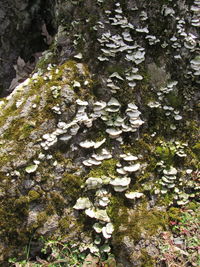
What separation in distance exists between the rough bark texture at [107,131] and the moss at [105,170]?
0.5 inches

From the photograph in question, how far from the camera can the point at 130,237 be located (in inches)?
115

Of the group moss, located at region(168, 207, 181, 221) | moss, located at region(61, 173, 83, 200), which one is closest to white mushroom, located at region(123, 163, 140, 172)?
Result: moss, located at region(61, 173, 83, 200)

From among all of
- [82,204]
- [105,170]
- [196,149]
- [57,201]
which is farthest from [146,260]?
[196,149]

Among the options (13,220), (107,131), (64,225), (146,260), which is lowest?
(146,260)

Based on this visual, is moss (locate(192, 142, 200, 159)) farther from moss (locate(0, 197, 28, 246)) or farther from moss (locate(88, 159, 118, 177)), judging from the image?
moss (locate(0, 197, 28, 246))

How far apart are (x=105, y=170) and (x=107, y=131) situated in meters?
0.47

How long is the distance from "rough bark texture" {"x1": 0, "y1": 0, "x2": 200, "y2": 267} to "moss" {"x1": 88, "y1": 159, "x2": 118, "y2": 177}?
1 centimetres

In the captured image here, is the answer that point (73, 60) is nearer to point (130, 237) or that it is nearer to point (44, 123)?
point (44, 123)

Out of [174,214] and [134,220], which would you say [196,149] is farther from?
[134,220]

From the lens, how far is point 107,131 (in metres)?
3.19

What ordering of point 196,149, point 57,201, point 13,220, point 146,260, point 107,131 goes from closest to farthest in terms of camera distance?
point 146,260 < point 13,220 < point 57,201 < point 107,131 < point 196,149

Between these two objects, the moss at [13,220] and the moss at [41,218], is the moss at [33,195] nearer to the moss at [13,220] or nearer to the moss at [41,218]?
the moss at [13,220]

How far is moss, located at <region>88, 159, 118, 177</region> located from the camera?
312 centimetres

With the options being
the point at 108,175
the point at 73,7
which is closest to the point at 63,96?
the point at 108,175
